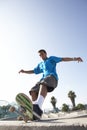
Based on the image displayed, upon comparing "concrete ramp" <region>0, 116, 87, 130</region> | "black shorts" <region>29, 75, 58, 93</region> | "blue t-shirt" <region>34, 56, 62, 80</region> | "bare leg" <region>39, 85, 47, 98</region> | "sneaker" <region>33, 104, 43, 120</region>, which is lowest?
"concrete ramp" <region>0, 116, 87, 130</region>

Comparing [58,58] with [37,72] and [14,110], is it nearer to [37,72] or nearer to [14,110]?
[37,72]

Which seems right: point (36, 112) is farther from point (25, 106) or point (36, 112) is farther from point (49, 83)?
point (49, 83)

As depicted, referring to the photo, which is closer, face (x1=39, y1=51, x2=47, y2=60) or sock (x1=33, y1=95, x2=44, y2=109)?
sock (x1=33, y1=95, x2=44, y2=109)

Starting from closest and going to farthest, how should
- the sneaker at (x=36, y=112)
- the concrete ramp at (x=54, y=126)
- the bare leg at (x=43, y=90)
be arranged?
the concrete ramp at (x=54, y=126)
the sneaker at (x=36, y=112)
the bare leg at (x=43, y=90)

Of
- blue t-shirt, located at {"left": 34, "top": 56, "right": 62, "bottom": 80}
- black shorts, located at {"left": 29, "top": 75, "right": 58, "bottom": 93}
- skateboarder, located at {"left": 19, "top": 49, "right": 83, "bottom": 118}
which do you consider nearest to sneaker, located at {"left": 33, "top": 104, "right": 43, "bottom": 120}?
skateboarder, located at {"left": 19, "top": 49, "right": 83, "bottom": 118}

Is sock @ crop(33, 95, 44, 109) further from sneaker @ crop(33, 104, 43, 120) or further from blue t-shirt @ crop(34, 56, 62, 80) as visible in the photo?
blue t-shirt @ crop(34, 56, 62, 80)

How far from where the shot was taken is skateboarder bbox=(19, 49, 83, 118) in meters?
4.20

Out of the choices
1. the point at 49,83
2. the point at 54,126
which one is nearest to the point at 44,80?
the point at 49,83

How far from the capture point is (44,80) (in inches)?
175

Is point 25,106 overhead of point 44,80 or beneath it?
beneath

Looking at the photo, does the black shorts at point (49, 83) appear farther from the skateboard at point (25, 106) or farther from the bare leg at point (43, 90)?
the skateboard at point (25, 106)

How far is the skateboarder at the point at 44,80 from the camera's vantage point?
4.20m

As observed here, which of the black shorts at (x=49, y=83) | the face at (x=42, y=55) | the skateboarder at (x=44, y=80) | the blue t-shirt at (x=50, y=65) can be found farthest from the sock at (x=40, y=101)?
the face at (x=42, y=55)

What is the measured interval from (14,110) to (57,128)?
1.35 m
